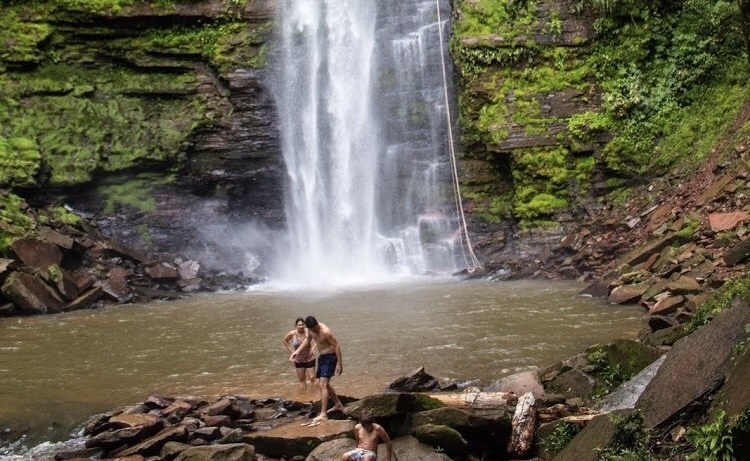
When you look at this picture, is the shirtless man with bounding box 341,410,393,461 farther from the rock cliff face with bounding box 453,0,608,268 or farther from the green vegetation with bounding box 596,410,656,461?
the rock cliff face with bounding box 453,0,608,268

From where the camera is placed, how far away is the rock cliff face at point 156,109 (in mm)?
22781

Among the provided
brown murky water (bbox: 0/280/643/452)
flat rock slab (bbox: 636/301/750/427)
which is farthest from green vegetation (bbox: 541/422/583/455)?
brown murky water (bbox: 0/280/643/452)

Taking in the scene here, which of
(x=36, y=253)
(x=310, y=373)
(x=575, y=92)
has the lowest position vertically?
(x=310, y=373)

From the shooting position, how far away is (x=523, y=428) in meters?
7.34

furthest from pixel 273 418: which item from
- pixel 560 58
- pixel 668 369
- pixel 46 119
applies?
pixel 46 119

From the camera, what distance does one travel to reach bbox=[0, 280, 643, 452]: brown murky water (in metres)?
10.5

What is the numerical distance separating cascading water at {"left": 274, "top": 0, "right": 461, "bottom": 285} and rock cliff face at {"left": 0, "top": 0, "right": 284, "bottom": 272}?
Result: 3.89 feet

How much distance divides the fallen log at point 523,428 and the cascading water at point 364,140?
15.1 metres

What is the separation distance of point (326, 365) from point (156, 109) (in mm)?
17303

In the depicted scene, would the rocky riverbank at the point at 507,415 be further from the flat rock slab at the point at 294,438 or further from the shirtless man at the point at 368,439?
the shirtless man at the point at 368,439

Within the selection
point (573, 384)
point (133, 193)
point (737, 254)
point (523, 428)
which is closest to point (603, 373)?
point (573, 384)

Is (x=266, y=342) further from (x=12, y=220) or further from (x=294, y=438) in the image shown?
(x=12, y=220)

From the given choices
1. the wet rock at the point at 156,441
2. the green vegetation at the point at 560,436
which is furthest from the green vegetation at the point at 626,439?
the wet rock at the point at 156,441

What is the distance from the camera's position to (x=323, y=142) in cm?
2434
